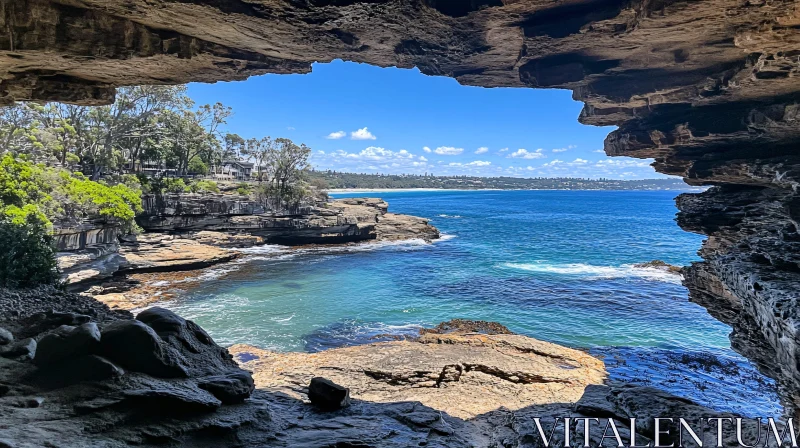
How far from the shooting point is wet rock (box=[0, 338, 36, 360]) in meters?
6.44

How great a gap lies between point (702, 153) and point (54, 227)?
96.8 ft

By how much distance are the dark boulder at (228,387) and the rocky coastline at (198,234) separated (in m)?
13.1

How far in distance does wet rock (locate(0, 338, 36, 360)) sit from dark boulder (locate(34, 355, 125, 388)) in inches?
23.0

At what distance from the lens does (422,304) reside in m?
24.5

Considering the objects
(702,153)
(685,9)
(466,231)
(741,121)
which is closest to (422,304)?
(702,153)

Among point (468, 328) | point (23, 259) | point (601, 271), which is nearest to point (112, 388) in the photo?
point (23, 259)

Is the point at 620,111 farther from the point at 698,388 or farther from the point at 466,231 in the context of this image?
the point at 466,231

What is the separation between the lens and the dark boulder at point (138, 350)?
677 cm

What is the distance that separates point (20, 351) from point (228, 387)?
10.9ft

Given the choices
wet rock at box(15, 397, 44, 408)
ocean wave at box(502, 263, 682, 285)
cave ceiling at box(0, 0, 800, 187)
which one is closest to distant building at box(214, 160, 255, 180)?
ocean wave at box(502, 263, 682, 285)

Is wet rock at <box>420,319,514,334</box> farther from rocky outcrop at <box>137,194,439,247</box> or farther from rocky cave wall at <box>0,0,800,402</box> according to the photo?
rocky outcrop at <box>137,194,439,247</box>

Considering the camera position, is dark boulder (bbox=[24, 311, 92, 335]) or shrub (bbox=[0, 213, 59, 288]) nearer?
dark boulder (bbox=[24, 311, 92, 335])

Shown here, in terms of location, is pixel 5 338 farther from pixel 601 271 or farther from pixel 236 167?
pixel 236 167

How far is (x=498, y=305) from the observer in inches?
947
